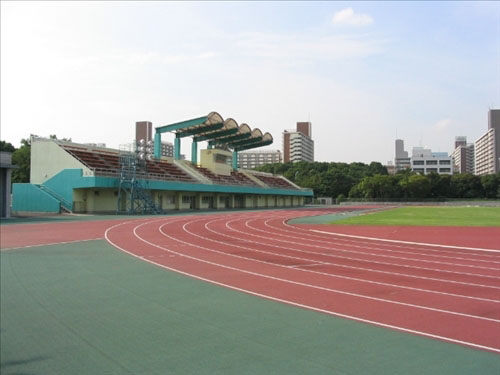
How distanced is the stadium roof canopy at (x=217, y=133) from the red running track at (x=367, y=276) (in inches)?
1436

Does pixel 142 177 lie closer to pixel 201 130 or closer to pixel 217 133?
pixel 201 130

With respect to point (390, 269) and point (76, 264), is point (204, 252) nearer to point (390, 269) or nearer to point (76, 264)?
point (76, 264)

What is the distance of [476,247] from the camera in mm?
15398

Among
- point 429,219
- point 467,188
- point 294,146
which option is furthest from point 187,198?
point 294,146

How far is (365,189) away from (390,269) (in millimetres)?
82716

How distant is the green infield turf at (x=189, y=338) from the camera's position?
15.6ft

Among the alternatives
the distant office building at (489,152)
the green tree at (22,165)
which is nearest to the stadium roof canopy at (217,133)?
the green tree at (22,165)

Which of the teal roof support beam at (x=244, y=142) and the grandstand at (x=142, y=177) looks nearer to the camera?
the grandstand at (x=142, y=177)

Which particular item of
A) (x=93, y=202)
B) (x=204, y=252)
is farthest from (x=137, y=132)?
(x=204, y=252)

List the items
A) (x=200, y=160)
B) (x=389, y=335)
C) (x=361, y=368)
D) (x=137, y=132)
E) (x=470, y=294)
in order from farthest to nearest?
1. (x=137, y=132)
2. (x=200, y=160)
3. (x=470, y=294)
4. (x=389, y=335)
5. (x=361, y=368)

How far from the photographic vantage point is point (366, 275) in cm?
1009

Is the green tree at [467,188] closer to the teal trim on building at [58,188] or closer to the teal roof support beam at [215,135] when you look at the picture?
the teal roof support beam at [215,135]

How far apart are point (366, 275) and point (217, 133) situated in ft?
162

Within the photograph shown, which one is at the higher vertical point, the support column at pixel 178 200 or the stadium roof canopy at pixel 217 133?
the stadium roof canopy at pixel 217 133
